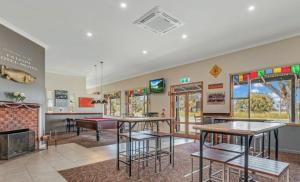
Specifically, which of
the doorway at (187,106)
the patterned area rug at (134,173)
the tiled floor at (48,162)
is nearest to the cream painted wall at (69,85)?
the tiled floor at (48,162)

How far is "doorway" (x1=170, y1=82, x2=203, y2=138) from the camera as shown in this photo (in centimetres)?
709

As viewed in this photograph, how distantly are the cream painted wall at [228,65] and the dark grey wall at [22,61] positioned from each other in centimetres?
505

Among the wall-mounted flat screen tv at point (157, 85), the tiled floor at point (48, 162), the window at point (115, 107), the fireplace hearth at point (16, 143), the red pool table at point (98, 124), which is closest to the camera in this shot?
the tiled floor at point (48, 162)

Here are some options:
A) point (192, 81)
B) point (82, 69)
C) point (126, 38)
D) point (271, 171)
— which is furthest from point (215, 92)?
point (82, 69)

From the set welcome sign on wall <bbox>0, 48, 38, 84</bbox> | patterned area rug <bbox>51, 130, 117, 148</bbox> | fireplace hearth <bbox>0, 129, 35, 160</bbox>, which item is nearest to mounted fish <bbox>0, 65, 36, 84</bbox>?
welcome sign on wall <bbox>0, 48, 38, 84</bbox>

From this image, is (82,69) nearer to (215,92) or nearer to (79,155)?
(79,155)

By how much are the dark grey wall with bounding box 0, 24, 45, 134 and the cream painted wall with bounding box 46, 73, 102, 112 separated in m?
4.15

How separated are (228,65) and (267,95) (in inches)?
60.8

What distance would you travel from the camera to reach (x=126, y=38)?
17.3 feet

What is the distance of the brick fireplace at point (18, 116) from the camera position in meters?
4.28

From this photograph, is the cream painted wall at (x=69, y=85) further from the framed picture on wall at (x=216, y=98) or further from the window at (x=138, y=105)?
the framed picture on wall at (x=216, y=98)

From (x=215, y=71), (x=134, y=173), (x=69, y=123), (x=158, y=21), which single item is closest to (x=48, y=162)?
(x=134, y=173)

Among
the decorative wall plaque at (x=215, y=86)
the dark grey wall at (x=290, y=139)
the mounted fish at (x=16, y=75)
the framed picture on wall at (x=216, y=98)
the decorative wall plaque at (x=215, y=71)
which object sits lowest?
the dark grey wall at (x=290, y=139)

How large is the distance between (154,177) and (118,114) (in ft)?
29.5
